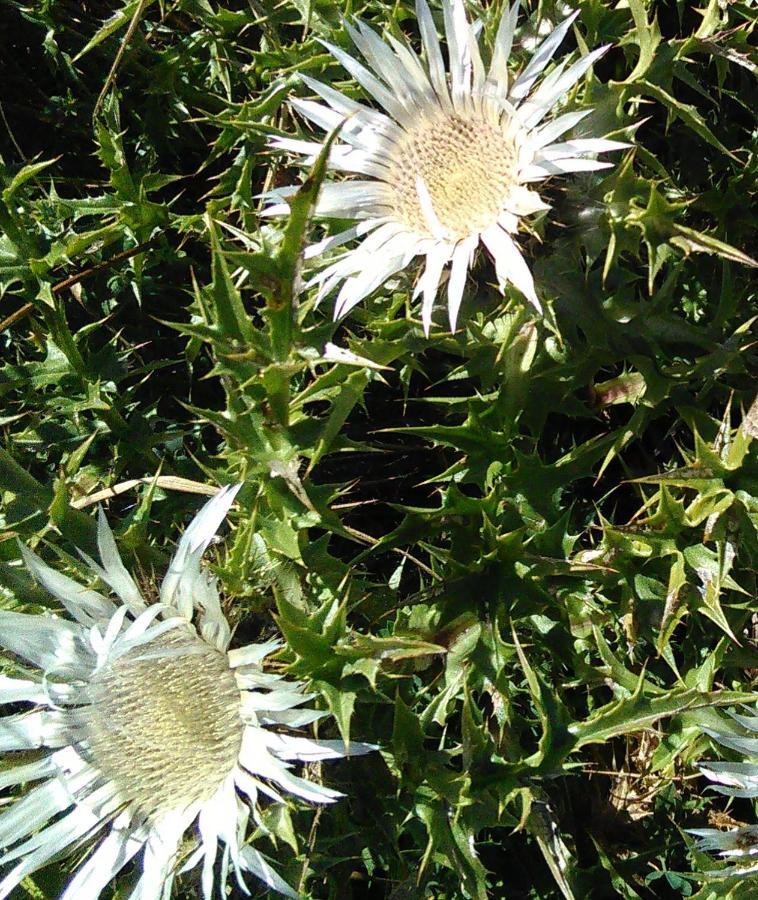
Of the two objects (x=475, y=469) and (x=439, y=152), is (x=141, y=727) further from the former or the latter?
(x=439, y=152)

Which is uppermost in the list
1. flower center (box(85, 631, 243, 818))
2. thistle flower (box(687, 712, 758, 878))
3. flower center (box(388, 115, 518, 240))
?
flower center (box(388, 115, 518, 240))

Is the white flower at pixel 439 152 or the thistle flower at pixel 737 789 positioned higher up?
the white flower at pixel 439 152

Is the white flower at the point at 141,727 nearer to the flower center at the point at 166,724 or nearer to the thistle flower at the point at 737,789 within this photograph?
the flower center at the point at 166,724

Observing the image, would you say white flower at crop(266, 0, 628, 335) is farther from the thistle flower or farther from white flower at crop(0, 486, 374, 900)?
the thistle flower

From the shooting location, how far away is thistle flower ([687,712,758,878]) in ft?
4.33

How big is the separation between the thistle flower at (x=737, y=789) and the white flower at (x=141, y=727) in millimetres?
615

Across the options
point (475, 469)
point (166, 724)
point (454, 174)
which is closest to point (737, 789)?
point (475, 469)

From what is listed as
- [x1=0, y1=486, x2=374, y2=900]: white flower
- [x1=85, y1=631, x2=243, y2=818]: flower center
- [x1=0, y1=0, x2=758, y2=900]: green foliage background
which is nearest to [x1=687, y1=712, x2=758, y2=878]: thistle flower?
[x1=0, y1=0, x2=758, y2=900]: green foliage background

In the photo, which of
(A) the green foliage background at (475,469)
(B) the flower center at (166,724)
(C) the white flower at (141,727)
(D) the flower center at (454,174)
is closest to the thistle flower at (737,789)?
(A) the green foliage background at (475,469)

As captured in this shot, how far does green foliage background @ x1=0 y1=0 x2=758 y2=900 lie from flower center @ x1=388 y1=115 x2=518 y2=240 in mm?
109

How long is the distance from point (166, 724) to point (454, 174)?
40.0 inches

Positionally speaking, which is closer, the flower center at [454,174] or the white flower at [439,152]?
the white flower at [439,152]

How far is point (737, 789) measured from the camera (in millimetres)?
1371

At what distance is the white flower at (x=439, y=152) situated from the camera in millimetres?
1292
